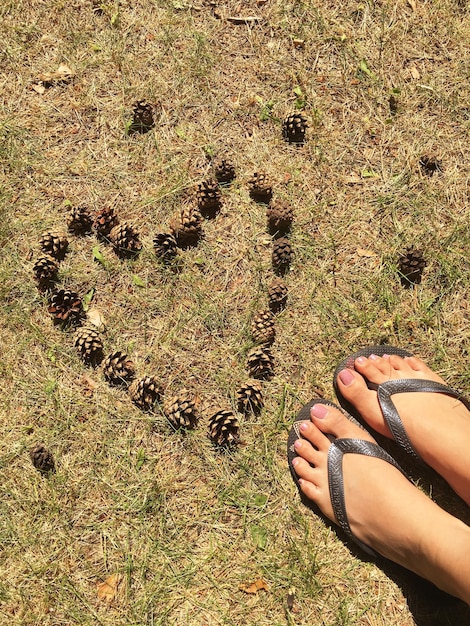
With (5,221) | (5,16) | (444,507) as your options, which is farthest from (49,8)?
(444,507)

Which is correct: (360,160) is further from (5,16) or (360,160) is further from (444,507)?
(5,16)

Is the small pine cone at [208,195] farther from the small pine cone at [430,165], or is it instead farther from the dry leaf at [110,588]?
the dry leaf at [110,588]

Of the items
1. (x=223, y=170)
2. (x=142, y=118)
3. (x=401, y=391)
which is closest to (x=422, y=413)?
(x=401, y=391)

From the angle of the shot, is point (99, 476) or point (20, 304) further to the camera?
point (20, 304)

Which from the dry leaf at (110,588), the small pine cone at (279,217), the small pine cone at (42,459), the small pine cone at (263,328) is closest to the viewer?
the dry leaf at (110,588)

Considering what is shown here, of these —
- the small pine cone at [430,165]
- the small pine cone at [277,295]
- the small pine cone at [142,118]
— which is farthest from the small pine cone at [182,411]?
the small pine cone at [430,165]

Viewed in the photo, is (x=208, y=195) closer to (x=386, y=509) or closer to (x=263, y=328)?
(x=263, y=328)
